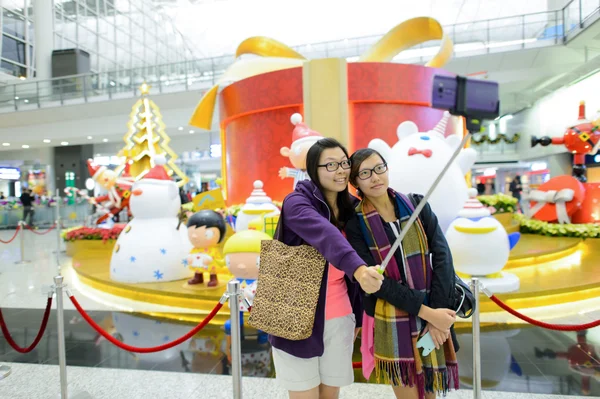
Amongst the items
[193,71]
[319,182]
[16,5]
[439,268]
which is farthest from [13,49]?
[439,268]

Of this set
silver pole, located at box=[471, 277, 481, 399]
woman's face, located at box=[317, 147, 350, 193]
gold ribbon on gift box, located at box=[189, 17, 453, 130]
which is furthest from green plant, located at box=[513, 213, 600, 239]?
woman's face, located at box=[317, 147, 350, 193]

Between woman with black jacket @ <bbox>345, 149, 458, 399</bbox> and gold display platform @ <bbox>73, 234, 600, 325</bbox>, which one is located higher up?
woman with black jacket @ <bbox>345, 149, 458, 399</bbox>

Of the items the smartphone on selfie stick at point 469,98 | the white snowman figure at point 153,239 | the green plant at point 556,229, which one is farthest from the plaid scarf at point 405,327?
the green plant at point 556,229

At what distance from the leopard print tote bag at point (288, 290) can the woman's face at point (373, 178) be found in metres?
0.33

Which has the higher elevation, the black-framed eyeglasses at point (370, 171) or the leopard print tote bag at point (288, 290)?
the black-framed eyeglasses at point (370, 171)

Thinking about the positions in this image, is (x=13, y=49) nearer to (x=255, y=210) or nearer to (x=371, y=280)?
(x=255, y=210)

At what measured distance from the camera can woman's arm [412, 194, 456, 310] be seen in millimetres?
1651

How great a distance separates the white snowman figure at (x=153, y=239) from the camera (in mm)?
5547

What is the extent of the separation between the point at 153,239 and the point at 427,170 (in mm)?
3529

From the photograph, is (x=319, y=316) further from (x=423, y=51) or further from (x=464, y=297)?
(x=423, y=51)

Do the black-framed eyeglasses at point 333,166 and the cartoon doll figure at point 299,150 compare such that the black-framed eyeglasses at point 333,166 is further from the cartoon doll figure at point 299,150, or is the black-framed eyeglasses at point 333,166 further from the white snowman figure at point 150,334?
the white snowman figure at point 150,334

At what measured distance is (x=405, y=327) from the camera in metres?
1.64

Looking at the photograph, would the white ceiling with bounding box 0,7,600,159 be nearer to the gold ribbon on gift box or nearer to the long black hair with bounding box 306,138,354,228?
the gold ribbon on gift box

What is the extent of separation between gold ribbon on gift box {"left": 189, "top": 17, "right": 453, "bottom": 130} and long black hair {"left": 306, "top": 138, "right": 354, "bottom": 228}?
6579 millimetres
